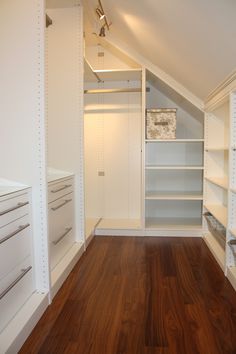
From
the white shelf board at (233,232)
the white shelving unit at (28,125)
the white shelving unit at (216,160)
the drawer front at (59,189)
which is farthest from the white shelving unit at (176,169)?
the white shelving unit at (28,125)

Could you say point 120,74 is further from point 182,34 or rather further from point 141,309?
point 141,309

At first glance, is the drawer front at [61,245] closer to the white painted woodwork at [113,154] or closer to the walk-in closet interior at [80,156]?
the walk-in closet interior at [80,156]

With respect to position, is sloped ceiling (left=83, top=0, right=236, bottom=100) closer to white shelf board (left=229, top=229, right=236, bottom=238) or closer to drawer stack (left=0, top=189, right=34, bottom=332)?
white shelf board (left=229, top=229, right=236, bottom=238)

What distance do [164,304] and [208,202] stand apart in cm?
166

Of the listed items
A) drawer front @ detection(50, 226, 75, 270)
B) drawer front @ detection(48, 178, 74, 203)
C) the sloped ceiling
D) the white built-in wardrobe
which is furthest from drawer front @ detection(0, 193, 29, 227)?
the white built-in wardrobe

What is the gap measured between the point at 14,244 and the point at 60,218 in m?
0.83

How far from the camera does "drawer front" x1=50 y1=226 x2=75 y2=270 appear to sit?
2.24 metres

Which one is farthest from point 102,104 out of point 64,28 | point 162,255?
point 162,255

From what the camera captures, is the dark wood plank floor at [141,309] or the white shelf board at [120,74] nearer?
the dark wood plank floor at [141,309]

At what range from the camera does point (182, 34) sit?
1.99 metres

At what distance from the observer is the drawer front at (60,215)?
222 cm

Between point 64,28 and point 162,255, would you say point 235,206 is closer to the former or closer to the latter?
point 162,255

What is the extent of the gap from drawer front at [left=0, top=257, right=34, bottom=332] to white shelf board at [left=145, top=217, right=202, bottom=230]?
1.92 meters

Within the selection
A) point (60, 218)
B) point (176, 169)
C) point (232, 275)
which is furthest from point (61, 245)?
point (176, 169)
